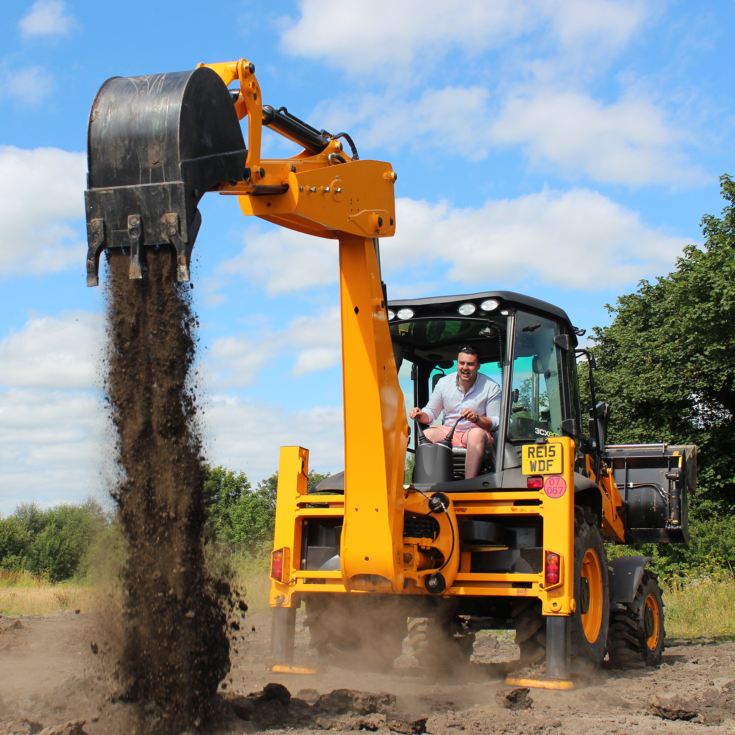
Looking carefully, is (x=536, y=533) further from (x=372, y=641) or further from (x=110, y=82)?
(x=110, y=82)

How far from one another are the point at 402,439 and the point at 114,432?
→ 213 centimetres

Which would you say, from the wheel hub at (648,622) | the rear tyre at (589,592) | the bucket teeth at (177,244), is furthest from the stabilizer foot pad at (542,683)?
the bucket teeth at (177,244)

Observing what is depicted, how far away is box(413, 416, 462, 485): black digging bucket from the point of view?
8039 mm

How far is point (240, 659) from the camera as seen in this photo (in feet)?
30.8

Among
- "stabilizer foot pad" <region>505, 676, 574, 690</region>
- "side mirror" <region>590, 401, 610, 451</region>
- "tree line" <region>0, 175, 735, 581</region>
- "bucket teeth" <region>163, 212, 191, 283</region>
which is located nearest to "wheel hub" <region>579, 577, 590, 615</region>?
"stabilizer foot pad" <region>505, 676, 574, 690</region>

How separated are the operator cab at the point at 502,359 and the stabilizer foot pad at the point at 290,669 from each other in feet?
5.36

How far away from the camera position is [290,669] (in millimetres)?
7848

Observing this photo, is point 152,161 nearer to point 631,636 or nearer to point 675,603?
point 631,636

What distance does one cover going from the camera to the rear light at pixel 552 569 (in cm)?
738

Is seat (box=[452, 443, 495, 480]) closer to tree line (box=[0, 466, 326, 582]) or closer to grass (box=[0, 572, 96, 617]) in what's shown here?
grass (box=[0, 572, 96, 617])

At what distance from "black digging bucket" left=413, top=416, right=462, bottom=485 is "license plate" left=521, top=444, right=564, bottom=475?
26.1 inches

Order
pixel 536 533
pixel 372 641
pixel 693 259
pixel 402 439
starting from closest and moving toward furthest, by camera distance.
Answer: pixel 402 439
pixel 536 533
pixel 372 641
pixel 693 259

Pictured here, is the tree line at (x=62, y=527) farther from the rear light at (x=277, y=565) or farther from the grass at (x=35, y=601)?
the rear light at (x=277, y=565)

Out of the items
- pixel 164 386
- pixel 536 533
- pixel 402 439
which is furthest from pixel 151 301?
pixel 536 533
